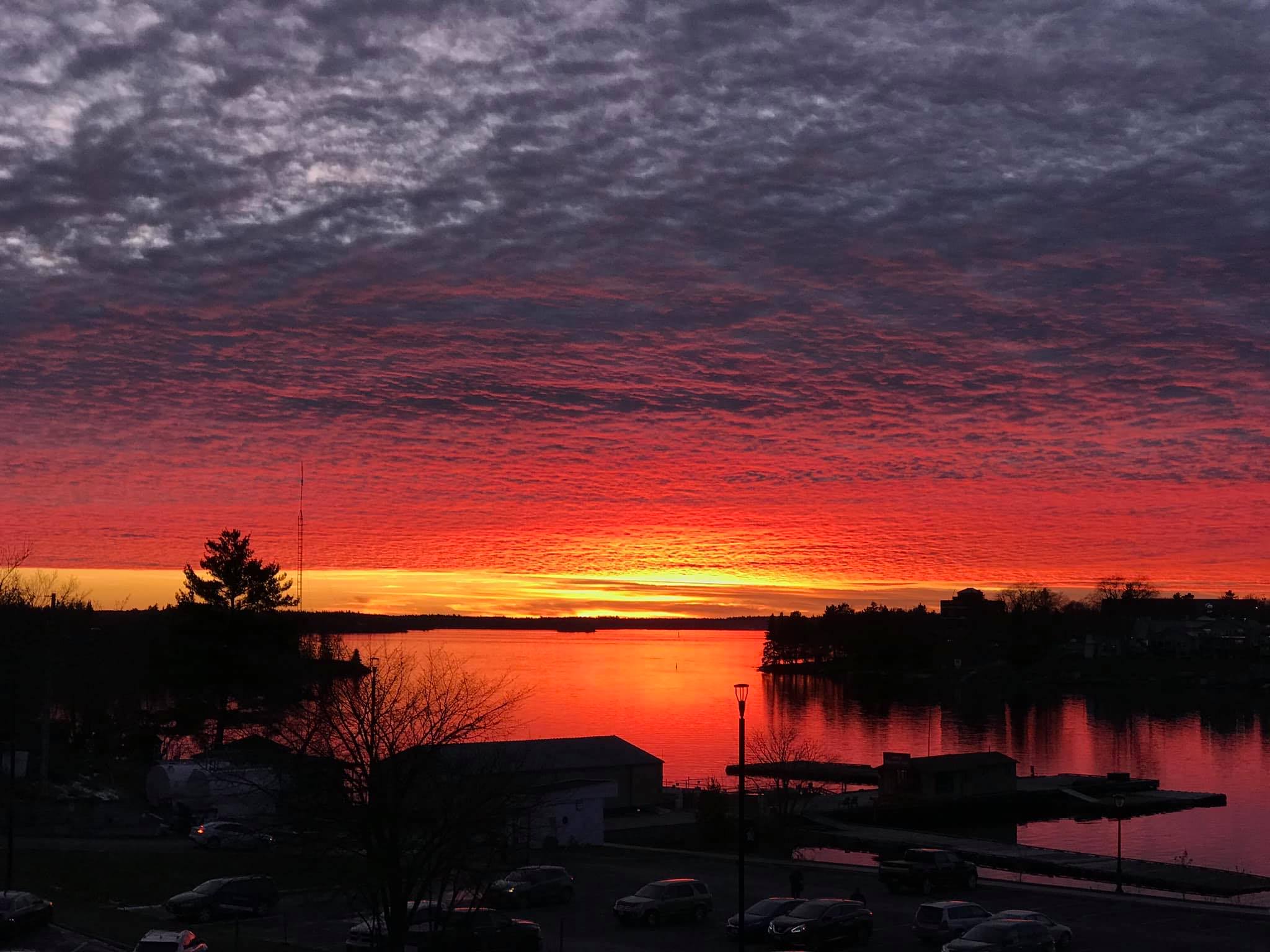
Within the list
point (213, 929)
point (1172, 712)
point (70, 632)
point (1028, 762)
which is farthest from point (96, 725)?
point (1172, 712)

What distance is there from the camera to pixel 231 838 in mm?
49500

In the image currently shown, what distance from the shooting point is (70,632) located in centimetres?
8769

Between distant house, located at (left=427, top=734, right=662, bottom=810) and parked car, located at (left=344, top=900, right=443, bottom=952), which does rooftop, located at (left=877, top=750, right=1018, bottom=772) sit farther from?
parked car, located at (left=344, top=900, right=443, bottom=952)

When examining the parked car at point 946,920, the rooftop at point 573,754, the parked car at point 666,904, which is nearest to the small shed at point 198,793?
the rooftop at point 573,754

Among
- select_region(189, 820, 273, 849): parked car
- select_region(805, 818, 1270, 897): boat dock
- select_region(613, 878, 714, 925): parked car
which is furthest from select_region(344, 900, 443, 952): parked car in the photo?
select_region(805, 818, 1270, 897): boat dock

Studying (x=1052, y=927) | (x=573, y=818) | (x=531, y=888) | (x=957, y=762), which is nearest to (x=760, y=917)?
(x=1052, y=927)

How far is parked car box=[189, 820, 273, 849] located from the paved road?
33.8 ft

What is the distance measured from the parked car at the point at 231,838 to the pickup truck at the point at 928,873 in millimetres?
23488

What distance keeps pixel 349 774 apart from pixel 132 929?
8.62 meters

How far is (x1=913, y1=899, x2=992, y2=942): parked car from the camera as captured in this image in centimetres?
3403

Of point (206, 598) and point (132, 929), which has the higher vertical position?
point (206, 598)

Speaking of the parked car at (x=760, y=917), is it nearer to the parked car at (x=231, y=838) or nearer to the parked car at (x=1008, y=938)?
the parked car at (x=1008, y=938)

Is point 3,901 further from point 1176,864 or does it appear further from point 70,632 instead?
point 70,632

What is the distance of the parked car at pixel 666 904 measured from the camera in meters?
37.2
